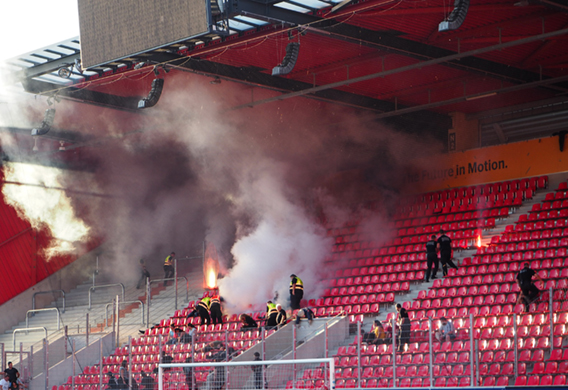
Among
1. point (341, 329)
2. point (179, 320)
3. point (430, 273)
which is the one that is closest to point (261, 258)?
point (179, 320)

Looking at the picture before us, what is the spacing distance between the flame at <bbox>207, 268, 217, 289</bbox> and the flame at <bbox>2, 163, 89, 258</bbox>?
18.0ft

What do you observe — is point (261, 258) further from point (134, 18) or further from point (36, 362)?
point (134, 18)

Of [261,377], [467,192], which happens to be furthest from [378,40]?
[261,377]

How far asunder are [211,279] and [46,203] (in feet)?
21.3

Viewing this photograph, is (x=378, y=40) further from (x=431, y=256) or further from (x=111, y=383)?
(x=111, y=383)

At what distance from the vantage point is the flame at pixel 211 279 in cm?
2372

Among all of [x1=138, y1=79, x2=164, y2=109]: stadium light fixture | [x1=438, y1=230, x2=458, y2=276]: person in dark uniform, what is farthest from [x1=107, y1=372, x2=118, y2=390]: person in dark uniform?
[x1=438, y1=230, x2=458, y2=276]: person in dark uniform

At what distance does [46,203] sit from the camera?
1035 inches

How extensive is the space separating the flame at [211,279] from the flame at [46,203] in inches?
216

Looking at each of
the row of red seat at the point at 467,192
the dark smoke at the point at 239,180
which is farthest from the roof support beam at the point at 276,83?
the row of red seat at the point at 467,192

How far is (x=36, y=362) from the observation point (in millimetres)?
19781

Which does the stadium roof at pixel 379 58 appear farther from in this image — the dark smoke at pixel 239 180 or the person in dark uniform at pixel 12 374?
the person in dark uniform at pixel 12 374

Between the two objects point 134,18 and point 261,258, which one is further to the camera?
point 261,258

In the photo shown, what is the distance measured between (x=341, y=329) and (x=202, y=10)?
6.81 m
